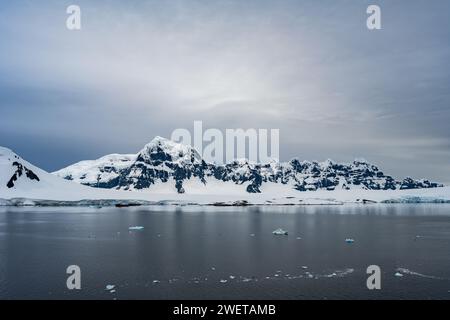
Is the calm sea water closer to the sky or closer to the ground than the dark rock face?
closer to the ground

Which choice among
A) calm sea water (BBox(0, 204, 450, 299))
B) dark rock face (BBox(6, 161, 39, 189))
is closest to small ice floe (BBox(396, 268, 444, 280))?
calm sea water (BBox(0, 204, 450, 299))

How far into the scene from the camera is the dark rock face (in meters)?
146

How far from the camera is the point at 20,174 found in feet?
493

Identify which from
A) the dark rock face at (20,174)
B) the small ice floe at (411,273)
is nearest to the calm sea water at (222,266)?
the small ice floe at (411,273)

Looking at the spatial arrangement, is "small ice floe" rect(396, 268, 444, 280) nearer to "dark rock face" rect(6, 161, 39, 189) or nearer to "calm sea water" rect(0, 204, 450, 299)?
"calm sea water" rect(0, 204, 450, 299)

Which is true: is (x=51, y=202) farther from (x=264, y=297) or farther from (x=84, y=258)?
(x=264, y=297)

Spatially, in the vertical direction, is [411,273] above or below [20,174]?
below

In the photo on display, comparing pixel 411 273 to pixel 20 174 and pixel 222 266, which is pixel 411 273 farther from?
pixel 20 174

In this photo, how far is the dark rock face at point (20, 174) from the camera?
14605cm

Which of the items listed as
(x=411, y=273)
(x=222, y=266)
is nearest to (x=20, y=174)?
(x=222, y=266)

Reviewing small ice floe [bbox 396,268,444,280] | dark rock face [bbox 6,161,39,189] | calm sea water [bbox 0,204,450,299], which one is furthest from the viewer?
dark rock face [bbox 6,161,39,189]

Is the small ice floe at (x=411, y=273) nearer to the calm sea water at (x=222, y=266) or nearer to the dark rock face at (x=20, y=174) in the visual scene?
the calm sea water at (x=222, y=266)
